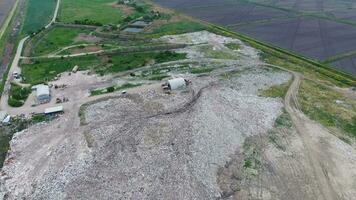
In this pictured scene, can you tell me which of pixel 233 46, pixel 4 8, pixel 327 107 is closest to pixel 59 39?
pixel 4 8

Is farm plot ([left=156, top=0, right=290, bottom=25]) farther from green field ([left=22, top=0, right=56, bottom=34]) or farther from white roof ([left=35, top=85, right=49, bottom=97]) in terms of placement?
white roof ([left=35, top=85, right=49, bottom=97])

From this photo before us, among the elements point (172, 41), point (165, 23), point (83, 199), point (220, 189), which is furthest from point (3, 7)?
point (220, 189)

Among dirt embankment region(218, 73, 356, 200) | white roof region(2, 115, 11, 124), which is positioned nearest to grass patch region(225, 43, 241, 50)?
dirt embankment region(218, 73, 356, 200)

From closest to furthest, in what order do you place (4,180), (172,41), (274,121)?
(4,180)
(274,121)
(172,41)

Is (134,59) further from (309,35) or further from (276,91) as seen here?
(309,35)

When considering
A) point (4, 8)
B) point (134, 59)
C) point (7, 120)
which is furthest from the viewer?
point (4, 8)

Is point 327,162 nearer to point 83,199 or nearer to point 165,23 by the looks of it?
point 83,199
